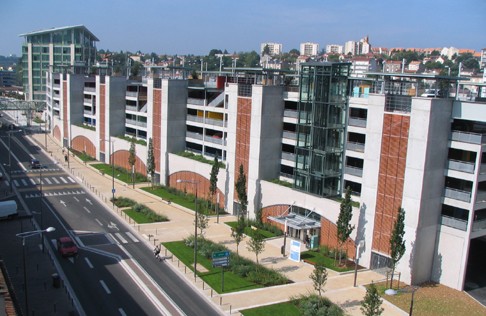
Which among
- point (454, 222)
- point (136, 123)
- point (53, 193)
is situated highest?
point (136, 123)

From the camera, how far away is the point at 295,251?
159 ft

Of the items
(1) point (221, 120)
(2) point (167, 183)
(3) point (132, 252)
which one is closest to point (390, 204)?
(3) point (132, 252)

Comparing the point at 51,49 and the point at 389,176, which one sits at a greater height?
the point at 51,49

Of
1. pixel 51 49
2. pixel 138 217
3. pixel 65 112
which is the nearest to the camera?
pixel 138 217

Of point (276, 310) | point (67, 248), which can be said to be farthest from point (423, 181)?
point (67, 248)

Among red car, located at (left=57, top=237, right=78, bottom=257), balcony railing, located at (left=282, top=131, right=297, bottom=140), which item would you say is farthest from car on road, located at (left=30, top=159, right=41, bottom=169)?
balcony railing, located at (left=282, top=131, right=297, bottom=140)

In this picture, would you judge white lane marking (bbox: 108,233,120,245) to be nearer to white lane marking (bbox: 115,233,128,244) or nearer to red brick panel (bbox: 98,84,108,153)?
white lane marking (bbox: 115,233,128,244)

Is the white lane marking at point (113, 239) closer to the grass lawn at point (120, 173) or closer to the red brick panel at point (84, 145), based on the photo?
the grass lawn at point (120, 173)

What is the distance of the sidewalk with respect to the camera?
39.1 m

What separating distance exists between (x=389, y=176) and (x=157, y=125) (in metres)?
44.2

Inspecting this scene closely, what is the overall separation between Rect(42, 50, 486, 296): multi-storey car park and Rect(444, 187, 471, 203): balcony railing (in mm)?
103

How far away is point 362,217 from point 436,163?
335 inches

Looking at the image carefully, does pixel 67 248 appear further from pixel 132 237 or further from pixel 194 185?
pixel 194 185

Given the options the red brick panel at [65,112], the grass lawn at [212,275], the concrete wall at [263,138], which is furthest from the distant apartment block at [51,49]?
the grass lawn at [212,275]
